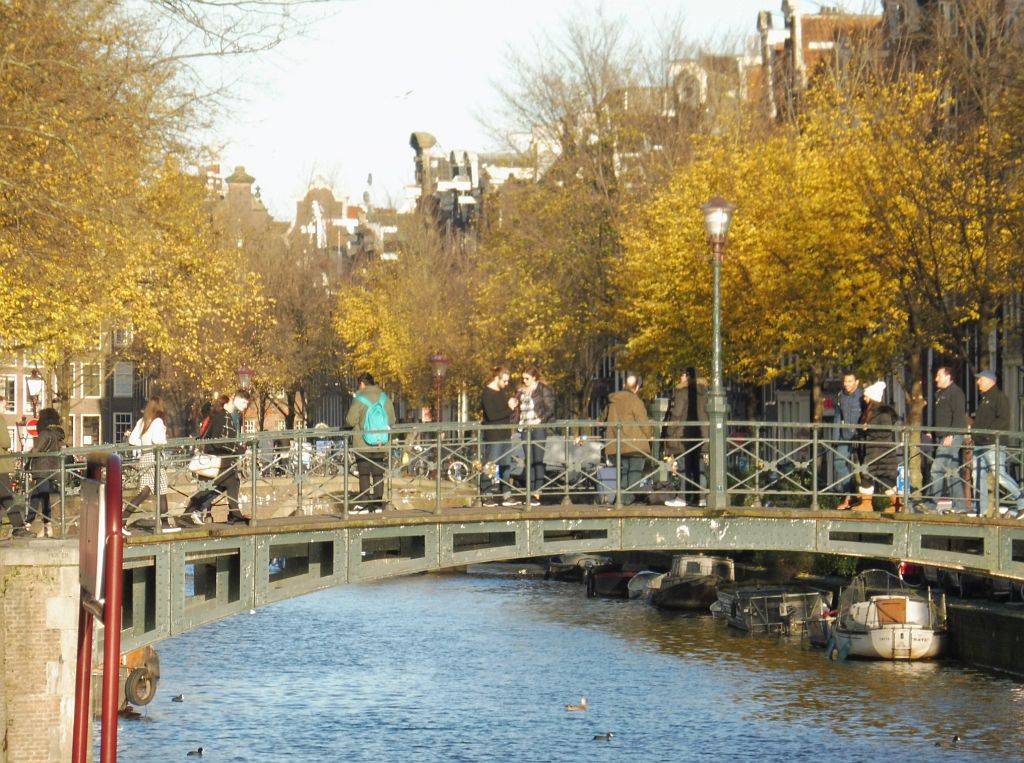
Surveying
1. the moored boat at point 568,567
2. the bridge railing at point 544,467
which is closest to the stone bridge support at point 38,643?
the bridge railing at point 544,467

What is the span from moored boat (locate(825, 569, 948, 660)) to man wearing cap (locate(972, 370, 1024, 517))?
14.4 meters

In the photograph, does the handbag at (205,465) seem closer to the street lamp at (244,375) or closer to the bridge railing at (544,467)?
the bridge railing at (544,467)

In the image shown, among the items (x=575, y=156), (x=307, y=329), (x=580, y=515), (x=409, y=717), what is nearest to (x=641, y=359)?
(x=575, y=156)

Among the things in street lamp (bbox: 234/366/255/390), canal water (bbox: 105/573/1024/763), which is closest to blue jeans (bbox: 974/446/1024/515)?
canal water (bbox: 105/573/1024/763)

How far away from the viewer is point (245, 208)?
313ft

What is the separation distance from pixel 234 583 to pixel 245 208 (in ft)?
241

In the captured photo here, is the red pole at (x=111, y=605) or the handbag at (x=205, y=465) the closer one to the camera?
the red pole at (x=111, y=605)

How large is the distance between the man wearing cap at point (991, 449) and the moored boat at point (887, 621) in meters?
14.4

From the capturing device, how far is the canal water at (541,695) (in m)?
30.9

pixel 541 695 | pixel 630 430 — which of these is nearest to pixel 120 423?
pixel 541 695

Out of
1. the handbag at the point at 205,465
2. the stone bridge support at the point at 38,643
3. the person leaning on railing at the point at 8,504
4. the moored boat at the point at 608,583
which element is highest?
the handbag at the point at 205,465

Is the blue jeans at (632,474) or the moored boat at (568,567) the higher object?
the blue jeans at (632,474)

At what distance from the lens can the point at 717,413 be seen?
891 inches

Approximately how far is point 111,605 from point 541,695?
30214mm
